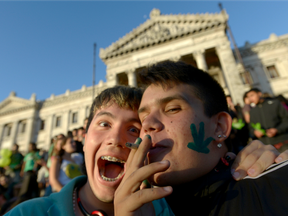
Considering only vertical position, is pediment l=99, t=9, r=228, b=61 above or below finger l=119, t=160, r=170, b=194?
above

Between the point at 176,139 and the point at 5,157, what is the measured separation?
9.44 meters

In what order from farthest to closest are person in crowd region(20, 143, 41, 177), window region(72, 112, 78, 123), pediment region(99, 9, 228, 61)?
window region(72, 112, 78, 123) < pediment region(99, 9, 228, 61) < person in crowd region(20, 143, 41, 177)

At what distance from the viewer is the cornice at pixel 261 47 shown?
22.5 meters

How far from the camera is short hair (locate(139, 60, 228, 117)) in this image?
61.9 inches

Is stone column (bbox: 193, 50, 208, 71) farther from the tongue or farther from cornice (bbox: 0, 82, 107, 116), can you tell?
the tongue

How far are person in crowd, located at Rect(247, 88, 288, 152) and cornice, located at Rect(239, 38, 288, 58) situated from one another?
2216 cm

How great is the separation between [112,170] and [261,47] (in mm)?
27918

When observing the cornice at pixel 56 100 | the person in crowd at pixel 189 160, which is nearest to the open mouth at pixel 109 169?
the person in crowd at pixel 189 160

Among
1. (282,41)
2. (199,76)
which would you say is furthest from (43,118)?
(282,41)

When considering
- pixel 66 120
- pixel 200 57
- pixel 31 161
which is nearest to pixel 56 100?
pixel 66 120

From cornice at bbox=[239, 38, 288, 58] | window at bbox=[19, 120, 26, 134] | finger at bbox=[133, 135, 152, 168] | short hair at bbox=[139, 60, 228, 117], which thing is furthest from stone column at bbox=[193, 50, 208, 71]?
window at bbox=[19, 120, 26, 134]

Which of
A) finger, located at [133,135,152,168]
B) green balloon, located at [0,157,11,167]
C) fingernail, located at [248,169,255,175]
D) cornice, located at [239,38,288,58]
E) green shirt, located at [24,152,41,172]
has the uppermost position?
cornice, located at [239,38,288,58]

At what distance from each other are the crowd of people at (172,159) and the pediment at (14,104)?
35596mm

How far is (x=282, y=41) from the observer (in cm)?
2247
